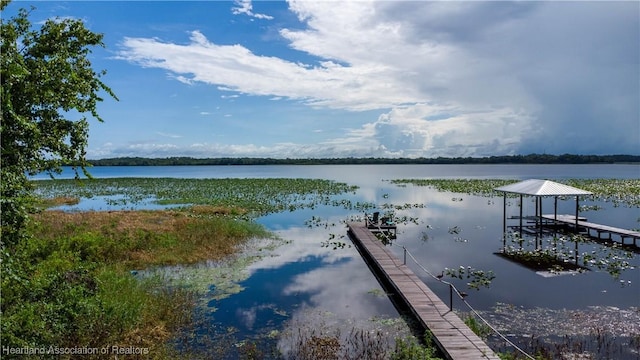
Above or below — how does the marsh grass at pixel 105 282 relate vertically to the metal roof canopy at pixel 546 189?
below

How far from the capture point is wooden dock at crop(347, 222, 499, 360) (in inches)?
355

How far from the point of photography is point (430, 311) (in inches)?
453

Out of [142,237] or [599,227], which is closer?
[142,237]

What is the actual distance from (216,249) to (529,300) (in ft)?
47.1

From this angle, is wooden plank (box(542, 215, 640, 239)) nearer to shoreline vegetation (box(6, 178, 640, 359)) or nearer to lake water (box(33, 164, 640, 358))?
lake water (box(33, 164, 640, 358))

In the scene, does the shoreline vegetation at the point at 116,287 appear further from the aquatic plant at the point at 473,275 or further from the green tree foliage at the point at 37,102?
the aquatic plant at the point at 473,275

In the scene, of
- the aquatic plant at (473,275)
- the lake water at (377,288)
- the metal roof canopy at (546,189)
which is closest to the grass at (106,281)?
the lake water at (377,288)

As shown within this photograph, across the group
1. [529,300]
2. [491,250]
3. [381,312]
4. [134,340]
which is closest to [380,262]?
[381,312]

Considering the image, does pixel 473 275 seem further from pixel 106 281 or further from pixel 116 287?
pixel 106 281

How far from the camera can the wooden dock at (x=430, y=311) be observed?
29.6 ft

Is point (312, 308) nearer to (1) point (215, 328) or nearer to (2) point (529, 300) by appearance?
(1) point (215, 328)

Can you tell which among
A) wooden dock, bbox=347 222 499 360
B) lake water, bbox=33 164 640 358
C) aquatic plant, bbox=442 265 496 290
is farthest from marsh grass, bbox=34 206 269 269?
aquatic plant, bbox=442 265 496 290

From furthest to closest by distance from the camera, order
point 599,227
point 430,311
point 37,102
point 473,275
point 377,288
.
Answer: point 599,227 → point 473,275 → point 377,288 → point 430,311 → point 37,102

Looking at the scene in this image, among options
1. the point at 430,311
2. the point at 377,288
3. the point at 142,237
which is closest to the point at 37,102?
the point at 430,311
